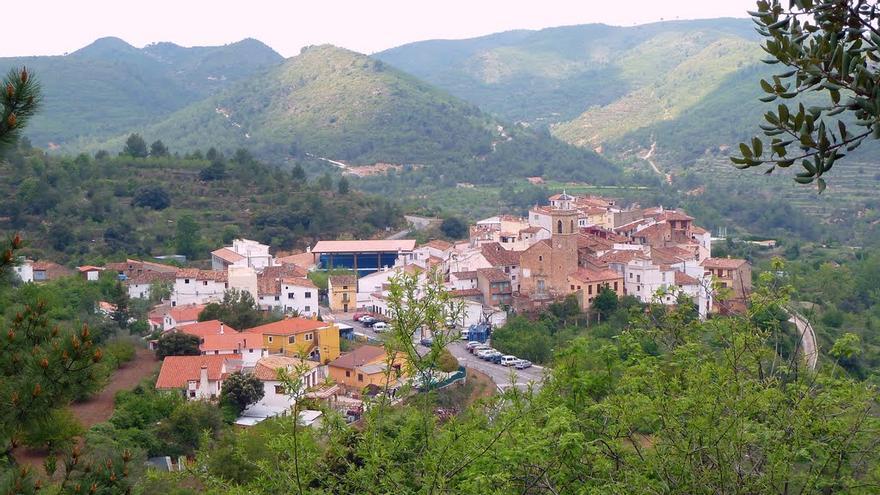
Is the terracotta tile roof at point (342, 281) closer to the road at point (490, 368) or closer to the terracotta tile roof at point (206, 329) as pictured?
the road at point (490, 368)

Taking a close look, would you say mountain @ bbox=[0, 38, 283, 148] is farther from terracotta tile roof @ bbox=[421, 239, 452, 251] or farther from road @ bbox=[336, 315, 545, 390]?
road @ bbox=[336, 315, 545, 390]

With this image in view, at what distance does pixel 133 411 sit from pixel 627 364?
1096 centimetres

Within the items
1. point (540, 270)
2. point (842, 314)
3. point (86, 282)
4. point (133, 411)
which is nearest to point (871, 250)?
point (842, 314)

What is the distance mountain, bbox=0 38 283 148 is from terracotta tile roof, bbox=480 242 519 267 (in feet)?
99.7

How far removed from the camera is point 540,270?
26.3 m

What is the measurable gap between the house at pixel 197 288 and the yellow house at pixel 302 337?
166 inches

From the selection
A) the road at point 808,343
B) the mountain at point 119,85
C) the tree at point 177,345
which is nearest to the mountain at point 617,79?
the mountain at point 119,85

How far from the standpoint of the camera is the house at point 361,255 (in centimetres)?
3167

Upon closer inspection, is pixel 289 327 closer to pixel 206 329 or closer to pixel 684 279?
pixel 206 329

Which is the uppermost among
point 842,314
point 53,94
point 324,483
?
point 53,94

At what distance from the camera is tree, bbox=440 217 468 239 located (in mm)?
36531

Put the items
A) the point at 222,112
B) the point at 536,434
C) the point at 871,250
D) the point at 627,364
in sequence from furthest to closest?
the point at 222,112 < the point at 871,250 < the point at 627,364 < the point at 536,434

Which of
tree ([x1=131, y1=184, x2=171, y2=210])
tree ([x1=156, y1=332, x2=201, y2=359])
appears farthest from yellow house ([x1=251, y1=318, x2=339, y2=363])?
tree ([x1=131, y1=184, x2=171, y2=210])

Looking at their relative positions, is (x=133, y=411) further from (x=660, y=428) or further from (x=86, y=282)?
(x=660, y=428)
